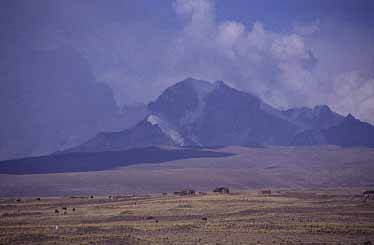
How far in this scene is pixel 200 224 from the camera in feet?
198

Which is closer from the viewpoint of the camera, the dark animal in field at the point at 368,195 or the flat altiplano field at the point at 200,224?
the flat altiplano field at the point at 200,224

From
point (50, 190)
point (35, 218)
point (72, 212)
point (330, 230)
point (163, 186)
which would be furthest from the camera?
point (163, 186)

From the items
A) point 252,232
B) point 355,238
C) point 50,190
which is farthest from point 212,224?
point 50,190

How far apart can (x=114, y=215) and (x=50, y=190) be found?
104397 millimetres

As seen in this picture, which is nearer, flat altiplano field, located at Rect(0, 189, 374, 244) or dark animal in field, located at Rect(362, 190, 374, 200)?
flat altiplano field, located at Rect(0, 189, 374, 244)

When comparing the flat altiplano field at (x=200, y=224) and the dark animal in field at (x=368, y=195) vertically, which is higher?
the dark animal in field at (x=368, y=195)

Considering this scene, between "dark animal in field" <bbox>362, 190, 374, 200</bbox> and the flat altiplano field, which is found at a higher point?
"dark animal in field" <bbox>362, 190, 374, 200</bbox>

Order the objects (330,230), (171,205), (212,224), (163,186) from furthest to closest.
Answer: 1. (163,186)
2. (171,205)
3. (212,224)
4. (330,230)

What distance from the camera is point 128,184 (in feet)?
621

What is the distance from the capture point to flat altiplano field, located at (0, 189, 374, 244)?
4925 centimetres

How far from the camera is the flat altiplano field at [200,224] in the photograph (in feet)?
162

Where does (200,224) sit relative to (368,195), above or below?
below

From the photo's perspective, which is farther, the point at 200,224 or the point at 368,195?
the point at 368,195

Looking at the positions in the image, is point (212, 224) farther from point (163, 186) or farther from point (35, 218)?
point (163, 186)
